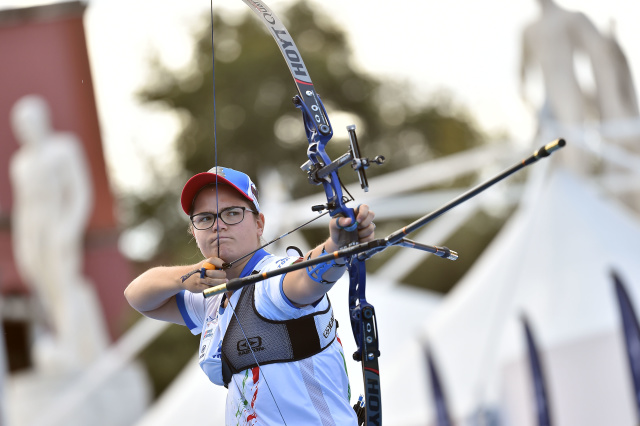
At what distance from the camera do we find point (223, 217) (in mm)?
2182

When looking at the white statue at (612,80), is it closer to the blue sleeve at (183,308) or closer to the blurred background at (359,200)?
the blurred background at (359,200)

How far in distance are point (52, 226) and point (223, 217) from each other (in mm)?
11442

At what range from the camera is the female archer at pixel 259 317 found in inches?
78.7

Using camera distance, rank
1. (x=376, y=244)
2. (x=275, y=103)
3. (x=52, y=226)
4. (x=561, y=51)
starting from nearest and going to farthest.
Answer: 1. (x=376, y=244)
2. (x=561, y=51)
3. (x=52, y=226)
4. (x=275, y=103)

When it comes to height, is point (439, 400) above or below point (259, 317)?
below

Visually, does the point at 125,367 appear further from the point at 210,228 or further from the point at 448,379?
the point at 210,228

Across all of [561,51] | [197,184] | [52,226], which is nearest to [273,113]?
[52,226]

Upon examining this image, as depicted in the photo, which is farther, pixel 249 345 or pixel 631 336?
pixel 631 336

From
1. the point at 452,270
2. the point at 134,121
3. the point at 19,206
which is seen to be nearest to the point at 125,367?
the point at 19,206

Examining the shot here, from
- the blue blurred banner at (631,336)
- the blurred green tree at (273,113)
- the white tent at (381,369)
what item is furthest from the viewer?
the blurred green tree at (273,113)

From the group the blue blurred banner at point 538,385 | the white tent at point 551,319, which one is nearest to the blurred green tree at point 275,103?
the white tent at point 551,319

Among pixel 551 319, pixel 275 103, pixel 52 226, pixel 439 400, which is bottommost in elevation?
pixel 439 400

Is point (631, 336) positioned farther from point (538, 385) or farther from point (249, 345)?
point (249, 345)

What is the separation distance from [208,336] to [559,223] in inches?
211
